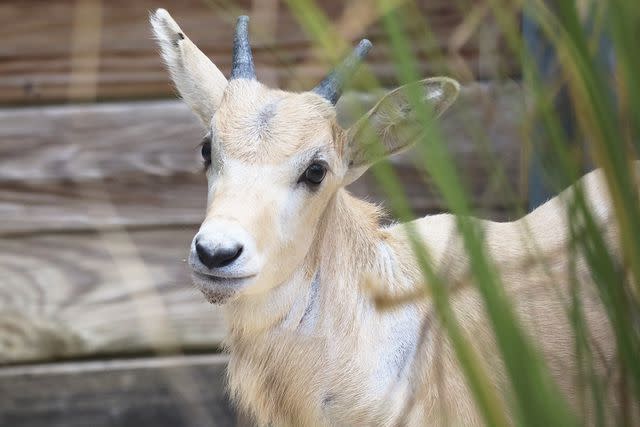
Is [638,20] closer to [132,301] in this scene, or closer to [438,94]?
[438,94]

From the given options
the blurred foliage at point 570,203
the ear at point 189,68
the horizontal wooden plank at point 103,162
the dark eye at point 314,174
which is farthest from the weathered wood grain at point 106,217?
the blurred foliage at point 570,203

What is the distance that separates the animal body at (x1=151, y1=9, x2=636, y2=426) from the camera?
8.90 ft

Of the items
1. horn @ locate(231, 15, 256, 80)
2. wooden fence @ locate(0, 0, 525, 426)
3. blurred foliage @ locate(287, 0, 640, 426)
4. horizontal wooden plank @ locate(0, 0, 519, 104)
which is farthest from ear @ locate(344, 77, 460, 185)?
blurred foliage @ locate(287, 0, 640, 426)

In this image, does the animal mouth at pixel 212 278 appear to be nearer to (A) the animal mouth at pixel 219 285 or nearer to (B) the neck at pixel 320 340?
(A) the animal mouth at pixel 219 285

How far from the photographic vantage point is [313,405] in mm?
2840

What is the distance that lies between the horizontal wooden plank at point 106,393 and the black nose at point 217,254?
1.94 meters

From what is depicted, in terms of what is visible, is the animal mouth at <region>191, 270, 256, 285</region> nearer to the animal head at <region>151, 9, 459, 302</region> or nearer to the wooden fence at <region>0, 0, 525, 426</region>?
the animal head at <region>151, 9, 459, 302</region>

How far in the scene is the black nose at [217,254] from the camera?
2379 mm

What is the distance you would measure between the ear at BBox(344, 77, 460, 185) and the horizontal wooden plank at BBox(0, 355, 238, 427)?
172 cm

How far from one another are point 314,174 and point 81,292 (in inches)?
74.5

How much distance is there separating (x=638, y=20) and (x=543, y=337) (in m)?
2.13

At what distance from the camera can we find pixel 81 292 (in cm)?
432

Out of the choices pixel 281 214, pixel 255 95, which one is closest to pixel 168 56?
pixel 255 95

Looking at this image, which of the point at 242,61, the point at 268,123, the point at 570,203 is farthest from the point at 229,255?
the point at 570,203
